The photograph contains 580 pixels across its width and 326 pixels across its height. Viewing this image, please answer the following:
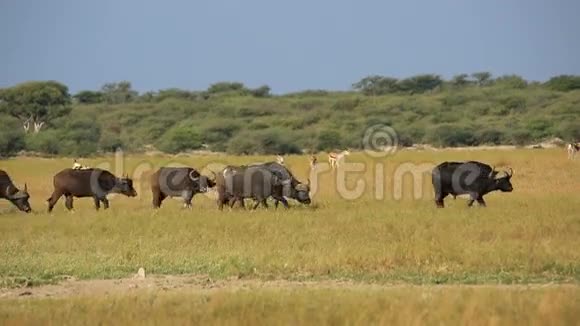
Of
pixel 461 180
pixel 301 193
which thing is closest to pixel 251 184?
pixel 301 193

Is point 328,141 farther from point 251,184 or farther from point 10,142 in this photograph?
point 251,184

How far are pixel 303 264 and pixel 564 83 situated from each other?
84.5m

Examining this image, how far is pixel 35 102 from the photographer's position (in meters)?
71.4

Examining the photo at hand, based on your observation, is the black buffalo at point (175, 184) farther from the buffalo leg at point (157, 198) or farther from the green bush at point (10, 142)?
the green bush at point (10, 142)

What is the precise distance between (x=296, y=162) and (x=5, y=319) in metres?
34.6

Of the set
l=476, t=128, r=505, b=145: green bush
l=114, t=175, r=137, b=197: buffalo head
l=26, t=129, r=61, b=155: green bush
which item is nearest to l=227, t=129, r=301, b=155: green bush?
l=26, t=129, r=61, b=155: green bush

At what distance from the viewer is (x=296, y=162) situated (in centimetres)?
4453

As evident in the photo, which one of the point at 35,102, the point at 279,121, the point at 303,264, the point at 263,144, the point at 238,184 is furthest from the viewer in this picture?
the point at 279,121

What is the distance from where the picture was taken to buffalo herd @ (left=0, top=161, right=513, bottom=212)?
23.5 m

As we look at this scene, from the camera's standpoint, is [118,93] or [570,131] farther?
[118,93]

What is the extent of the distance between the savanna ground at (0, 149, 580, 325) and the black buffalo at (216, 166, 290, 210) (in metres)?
0.83

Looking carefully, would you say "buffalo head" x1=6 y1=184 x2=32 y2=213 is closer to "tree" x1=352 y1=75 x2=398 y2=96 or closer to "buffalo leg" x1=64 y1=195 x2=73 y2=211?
"buffalo leg" x1=64 y1=195 x2=73 y2=211

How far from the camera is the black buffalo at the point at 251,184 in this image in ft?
78.6

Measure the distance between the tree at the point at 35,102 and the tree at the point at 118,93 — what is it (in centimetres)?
3324
